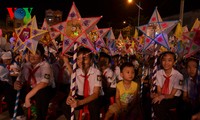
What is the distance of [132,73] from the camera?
4.57 meters

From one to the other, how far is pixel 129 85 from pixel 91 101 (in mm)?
846

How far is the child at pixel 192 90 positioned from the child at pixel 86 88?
5.88 feet

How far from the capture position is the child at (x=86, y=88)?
4.20 m

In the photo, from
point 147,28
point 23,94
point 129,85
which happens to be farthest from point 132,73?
point 23,94

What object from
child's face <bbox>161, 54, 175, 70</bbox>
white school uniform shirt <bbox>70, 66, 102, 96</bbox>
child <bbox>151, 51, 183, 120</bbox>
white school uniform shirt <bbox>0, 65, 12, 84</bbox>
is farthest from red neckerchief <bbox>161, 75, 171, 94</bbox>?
white school uniform shirt <bbox>0, 65, 12, 84</bbox>

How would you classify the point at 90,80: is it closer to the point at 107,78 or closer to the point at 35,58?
the point at 35,58

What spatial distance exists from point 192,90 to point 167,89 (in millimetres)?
Answer: 475

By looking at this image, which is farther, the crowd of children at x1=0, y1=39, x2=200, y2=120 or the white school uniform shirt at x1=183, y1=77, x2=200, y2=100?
the white school uniform shirt at x1=183, y1=77, x2=200, y2=100

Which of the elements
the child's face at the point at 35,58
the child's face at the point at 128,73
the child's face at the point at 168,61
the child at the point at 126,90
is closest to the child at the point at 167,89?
the child's face at the point at 168,61

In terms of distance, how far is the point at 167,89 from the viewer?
4.87 m

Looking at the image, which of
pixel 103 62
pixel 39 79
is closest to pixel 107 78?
pixel 103 62

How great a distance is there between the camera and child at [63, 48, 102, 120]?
4.20 m

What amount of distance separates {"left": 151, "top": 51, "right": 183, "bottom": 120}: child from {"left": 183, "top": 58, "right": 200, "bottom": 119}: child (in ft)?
0.52

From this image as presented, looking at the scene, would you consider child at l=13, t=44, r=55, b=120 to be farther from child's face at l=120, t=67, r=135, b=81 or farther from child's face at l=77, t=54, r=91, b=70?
Answer: child's face at l=120, t=67, r=135, b=81
